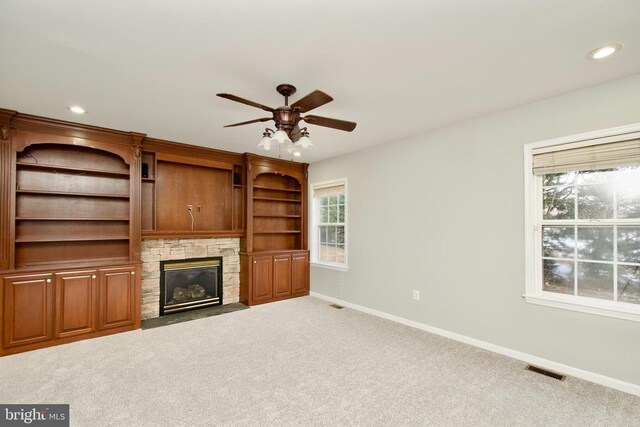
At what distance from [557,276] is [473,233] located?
831mm

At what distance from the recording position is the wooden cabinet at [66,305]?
10.2 feet

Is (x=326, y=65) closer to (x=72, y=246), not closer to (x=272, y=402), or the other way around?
(x=272, y=402)

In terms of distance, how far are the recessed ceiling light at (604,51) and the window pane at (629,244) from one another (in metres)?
1.43

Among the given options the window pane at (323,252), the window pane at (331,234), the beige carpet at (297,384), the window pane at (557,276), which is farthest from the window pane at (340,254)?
the window pane at (557,276)

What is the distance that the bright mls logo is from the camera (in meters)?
2.06

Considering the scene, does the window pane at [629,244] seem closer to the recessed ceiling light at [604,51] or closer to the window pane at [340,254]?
the recessed ceiling light at [604,51]

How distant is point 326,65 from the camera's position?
7.32 feet

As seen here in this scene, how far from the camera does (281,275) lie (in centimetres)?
527

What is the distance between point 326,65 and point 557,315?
3.00 m

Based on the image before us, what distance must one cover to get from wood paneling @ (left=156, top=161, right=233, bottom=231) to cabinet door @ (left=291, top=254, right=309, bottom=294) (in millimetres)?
1341

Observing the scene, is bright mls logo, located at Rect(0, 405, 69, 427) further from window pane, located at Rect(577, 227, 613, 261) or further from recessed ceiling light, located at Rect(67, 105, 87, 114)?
window pane, located at Rect(577, 227, 613, 261)

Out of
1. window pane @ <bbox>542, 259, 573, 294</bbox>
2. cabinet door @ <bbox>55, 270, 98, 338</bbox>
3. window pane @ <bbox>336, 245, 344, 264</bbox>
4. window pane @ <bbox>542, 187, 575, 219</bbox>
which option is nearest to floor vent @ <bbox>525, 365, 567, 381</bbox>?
window pane @ <bbox>542, 259, 573, 294</bbox>

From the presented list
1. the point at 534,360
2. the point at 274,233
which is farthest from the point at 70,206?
the point at 534,360

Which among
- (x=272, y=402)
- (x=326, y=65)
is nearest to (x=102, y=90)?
(x=326, y=65)
